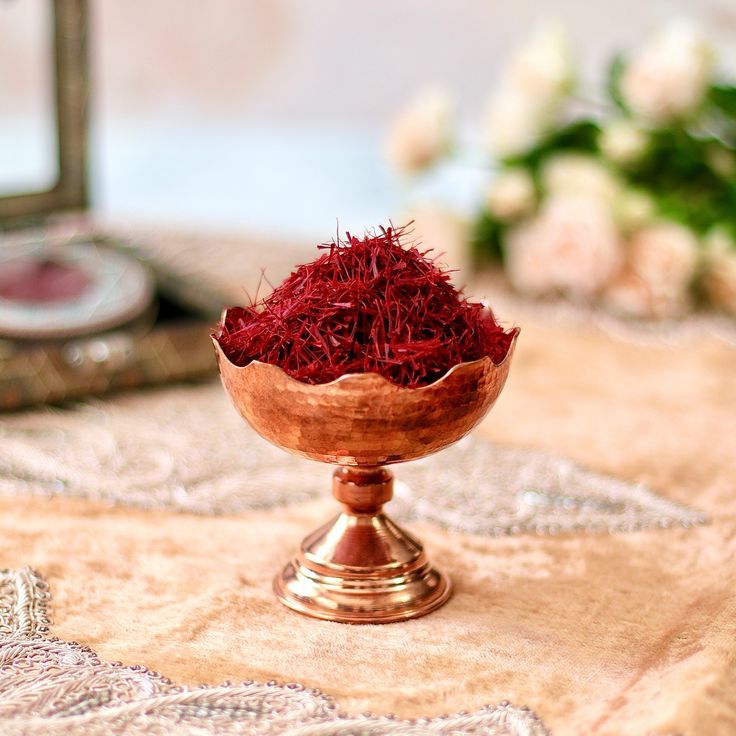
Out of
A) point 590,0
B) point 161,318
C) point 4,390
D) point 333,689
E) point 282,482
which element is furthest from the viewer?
point 590,0

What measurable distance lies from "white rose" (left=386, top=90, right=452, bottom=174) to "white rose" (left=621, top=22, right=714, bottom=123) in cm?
28

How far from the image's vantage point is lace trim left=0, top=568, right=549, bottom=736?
643 mm

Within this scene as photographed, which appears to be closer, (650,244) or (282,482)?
(282,482)

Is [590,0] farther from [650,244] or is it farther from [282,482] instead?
[282,482]

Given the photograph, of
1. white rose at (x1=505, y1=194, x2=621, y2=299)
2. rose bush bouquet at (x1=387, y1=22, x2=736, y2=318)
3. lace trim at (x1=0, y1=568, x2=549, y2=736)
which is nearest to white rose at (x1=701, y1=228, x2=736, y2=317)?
rose bush bouquet at (x1=387, y1=22, x2=736, y2=318)

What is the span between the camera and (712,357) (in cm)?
141

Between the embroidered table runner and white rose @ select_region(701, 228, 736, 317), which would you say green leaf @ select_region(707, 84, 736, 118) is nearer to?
white rose @ select_region(701, 228, 736, 317)

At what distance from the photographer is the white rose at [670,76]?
153cm

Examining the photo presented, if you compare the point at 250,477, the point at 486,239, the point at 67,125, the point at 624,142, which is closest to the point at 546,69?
the point at 624,142

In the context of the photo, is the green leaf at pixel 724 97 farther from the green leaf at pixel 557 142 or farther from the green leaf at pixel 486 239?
the green leaf at pixel 486 239

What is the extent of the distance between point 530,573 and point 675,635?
0.13m

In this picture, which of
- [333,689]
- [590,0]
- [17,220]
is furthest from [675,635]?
[590,0]

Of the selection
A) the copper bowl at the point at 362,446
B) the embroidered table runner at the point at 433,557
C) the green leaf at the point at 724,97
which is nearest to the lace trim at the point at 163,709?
the embroidered table runner at the point at 433,557

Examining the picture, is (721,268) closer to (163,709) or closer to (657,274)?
(657,274)
